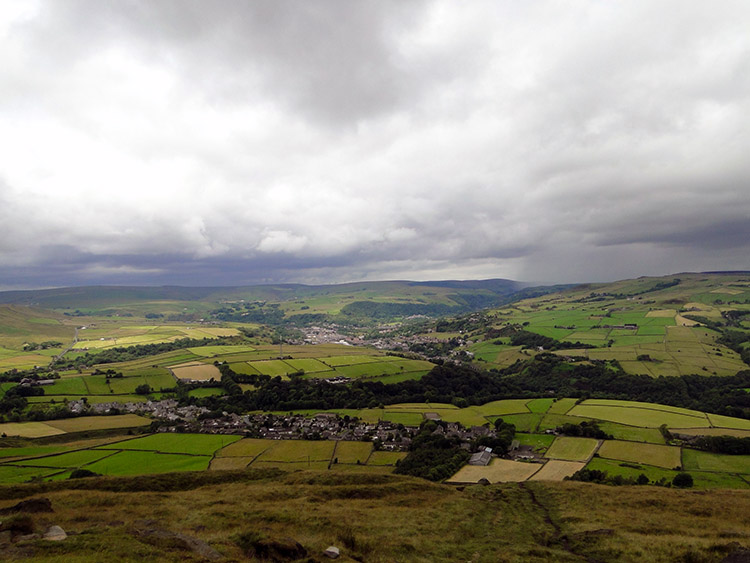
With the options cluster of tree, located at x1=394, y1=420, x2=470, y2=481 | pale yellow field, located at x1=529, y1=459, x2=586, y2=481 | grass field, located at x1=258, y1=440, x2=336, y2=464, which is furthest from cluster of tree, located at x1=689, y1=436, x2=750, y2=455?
grass field, located at x1=258, y1=440, x2=336, y2=464

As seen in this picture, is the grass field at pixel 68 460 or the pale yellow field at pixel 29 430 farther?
the pale yellow field at pixel 29 430

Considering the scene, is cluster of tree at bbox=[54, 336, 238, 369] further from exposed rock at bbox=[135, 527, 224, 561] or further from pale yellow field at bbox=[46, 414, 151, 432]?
exposed rock at bbox=[135, 527, 224, 561]

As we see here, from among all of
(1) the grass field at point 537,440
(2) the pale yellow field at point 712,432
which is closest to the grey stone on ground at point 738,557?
(1) the grass field at point 537,440

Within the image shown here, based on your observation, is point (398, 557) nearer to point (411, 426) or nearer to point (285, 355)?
point (411, 426)

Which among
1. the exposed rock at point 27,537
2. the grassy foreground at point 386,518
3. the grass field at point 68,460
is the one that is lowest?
the grass field at point 68,460

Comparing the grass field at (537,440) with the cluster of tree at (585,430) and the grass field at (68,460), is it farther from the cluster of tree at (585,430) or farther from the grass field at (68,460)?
the grass field at (68,460)

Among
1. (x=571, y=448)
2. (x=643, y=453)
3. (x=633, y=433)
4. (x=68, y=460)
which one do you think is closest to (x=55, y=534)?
(x=68, y=460)

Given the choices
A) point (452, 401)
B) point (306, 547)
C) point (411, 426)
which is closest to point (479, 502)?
point (306, 547)
